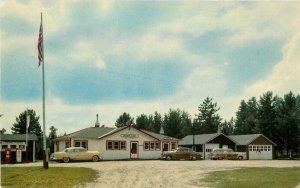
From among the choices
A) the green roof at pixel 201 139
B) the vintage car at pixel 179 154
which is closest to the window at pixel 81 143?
the vintage car at pixel 179 154

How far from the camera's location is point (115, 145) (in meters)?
45.9

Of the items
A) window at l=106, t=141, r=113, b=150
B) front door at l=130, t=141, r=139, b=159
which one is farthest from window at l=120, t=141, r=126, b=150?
window at l=106, t=141, r=113, b=150

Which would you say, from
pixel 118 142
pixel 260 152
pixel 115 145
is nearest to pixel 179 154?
pixel 118 142

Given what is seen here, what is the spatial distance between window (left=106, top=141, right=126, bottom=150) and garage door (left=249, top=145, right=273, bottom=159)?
2167cm

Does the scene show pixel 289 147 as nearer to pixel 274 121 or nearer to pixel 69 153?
pixel 274 121

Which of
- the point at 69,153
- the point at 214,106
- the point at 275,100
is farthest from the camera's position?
the point at 214,106

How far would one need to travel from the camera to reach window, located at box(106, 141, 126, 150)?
149ft

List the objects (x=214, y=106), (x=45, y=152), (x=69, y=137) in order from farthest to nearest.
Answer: (x=214, y=106), (x=69, y=137), (x=45, y=152)

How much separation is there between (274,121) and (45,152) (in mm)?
57820

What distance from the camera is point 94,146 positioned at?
146ft

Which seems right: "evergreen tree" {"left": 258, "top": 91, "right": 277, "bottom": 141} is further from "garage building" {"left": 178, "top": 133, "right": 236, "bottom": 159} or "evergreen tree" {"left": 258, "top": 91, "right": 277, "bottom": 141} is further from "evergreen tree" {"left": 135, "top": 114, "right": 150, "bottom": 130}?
"evergreen tree" {"left": 135, "top": 114, "right": 150, "bottom": 130}

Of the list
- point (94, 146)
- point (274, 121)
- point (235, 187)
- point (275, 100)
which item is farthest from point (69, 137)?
point (275, 100)

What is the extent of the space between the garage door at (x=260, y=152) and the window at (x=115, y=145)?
21.7 m

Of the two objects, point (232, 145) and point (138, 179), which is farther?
point (232, 145)
